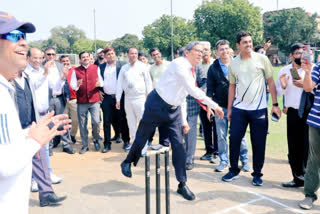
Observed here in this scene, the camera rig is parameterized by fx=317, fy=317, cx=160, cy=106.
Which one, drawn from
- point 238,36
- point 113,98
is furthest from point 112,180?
point 238,36

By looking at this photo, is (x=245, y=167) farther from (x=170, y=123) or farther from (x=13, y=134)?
(x=13, y=134)

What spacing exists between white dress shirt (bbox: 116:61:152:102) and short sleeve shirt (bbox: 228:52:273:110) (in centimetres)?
227

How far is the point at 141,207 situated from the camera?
4.09 metres

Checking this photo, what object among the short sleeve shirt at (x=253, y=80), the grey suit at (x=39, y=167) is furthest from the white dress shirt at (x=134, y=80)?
the grey suit at (x=39, y=167)

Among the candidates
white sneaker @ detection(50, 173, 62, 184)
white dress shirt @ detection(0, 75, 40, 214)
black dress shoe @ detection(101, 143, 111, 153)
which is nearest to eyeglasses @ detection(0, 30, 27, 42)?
white dress shirt @ detection(0, 75, 40, 214)

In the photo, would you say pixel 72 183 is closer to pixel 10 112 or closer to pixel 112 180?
pixel 112 180

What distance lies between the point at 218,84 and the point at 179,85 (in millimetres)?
1469

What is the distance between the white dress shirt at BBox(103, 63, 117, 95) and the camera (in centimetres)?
709

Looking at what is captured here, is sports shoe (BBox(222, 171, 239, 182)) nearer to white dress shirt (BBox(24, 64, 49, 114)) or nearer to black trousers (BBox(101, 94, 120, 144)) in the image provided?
black trousers (BBox(101, 94, 120, 144))

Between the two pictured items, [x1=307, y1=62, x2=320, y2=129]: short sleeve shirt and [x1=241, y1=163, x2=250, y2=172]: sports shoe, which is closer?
[x1=307, y1=62, x2=320, y2=129]: short sleeve shirt

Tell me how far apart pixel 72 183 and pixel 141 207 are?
1.48m

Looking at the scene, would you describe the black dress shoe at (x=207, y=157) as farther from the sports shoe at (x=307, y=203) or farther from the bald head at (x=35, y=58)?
the bald head at (x=35, y=58)

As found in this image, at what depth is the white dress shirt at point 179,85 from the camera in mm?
4250

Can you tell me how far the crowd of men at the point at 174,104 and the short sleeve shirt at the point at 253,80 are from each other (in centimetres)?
1
